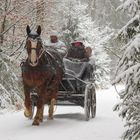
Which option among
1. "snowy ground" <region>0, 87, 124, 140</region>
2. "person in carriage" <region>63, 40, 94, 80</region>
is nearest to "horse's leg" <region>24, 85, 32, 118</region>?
"snowy ground" <region>0, 87, 124, 140</region>

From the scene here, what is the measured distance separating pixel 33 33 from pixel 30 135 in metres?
2.54

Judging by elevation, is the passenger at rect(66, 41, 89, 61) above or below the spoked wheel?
above

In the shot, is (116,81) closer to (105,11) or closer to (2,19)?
(2,19)

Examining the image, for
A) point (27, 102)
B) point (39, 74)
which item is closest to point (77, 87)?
point (27, 102)

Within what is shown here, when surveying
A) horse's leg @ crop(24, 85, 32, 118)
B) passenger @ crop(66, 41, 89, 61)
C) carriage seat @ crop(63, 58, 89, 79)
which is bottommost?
horse's leg @ crop(24, 85, 32, 118)

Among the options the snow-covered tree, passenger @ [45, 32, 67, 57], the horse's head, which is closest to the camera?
the snow-covered tree

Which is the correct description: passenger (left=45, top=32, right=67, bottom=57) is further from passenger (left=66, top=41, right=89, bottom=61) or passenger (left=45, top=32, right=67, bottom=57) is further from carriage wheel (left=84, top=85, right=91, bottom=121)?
carriage wheel (left=84, top=85, right=91, bottom=121)

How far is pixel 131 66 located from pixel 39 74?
3915 mm

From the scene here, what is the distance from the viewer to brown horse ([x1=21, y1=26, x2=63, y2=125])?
10422 millimetres

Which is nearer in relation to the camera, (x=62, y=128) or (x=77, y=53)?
(x=62, y=128)

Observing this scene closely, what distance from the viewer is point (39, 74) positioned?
10594 millimetres

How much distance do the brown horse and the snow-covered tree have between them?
3.47 m

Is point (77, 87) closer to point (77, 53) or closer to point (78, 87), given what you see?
point (78, 87)

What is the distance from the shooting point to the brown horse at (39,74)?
10.4m
